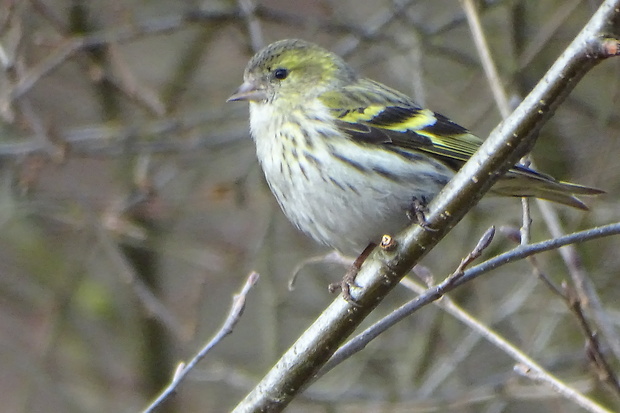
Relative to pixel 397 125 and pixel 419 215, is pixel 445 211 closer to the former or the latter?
pixel 419 215

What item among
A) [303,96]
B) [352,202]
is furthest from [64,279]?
[352,202]

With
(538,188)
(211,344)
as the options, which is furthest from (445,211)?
(538,188)

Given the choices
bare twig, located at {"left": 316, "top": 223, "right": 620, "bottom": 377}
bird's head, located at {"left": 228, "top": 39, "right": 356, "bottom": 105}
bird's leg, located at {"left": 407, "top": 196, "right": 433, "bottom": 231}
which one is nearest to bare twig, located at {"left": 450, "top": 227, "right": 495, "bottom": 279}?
bare twig, located at {"left": 316, "top": 223, "right": 620, "bottom": 377}

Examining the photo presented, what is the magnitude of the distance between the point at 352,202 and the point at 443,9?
4.07 metres

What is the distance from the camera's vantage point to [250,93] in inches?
167

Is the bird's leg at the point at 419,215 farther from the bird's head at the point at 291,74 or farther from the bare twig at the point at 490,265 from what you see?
the bird's head at the point at 291,74

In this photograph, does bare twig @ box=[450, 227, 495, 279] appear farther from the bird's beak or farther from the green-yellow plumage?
the bird's beak

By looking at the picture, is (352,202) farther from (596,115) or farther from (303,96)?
(596,115)

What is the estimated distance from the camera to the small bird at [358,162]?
3.45 meters

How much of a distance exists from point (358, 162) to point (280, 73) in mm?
992

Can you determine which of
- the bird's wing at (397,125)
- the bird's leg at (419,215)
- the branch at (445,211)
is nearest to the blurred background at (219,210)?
the bird's wing at (397,125)

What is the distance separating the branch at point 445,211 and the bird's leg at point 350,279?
24 mm

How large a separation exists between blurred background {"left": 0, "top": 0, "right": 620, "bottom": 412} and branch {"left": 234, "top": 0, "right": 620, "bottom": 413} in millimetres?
2520

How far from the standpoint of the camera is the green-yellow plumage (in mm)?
3449
